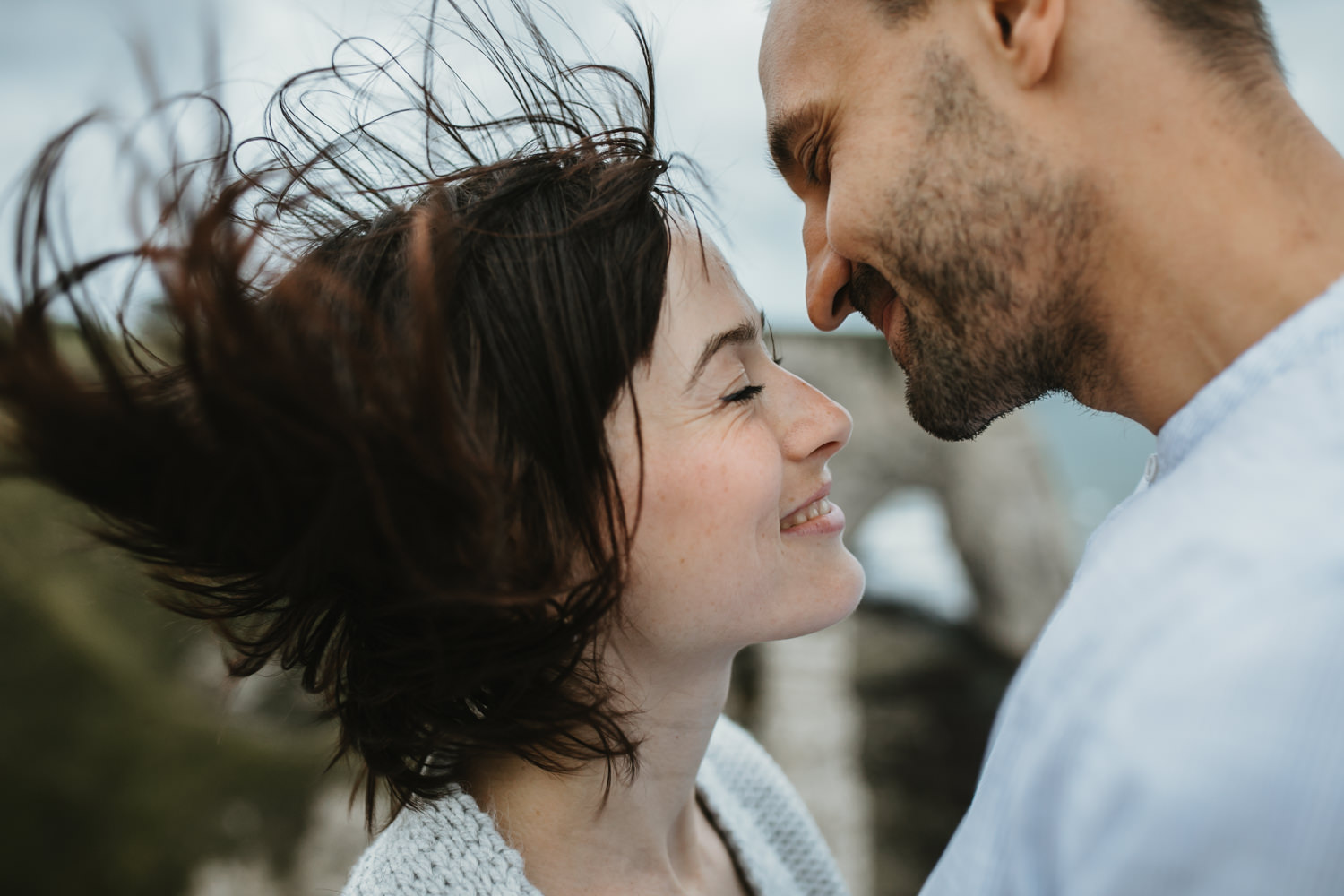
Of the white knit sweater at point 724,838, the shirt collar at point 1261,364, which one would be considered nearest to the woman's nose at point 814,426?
the shirt collar at point 1261,364

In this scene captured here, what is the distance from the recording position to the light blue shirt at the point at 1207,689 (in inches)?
39.3

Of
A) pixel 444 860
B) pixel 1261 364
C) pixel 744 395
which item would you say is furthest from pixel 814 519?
pixel 444 860

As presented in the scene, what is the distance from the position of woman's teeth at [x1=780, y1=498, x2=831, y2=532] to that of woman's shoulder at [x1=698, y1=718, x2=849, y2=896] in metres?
0.70

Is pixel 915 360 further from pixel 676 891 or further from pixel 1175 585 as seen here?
pixel 676 891

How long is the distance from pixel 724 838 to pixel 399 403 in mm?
1333

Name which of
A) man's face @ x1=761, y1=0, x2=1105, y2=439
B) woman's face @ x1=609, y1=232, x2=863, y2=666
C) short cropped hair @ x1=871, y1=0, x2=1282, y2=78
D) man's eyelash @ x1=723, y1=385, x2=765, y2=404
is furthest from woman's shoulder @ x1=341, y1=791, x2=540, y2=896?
short cropped hair @ x1=871, y1=0, x2=1282, y2=78

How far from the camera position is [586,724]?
1.63 metres

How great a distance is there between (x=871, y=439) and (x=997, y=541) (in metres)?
1.39

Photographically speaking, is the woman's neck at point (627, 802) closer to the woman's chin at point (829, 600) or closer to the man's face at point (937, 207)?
the woman's chin at point (829, 600)

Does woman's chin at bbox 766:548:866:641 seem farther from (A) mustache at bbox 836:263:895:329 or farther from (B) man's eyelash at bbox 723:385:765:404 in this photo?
(A) mustache at bbox 836:263:895:329

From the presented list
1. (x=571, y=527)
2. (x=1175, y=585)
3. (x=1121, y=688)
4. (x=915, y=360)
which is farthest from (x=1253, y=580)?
(x=571, y=527)

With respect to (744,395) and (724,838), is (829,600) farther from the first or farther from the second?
(724,838)

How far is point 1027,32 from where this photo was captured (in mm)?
1507

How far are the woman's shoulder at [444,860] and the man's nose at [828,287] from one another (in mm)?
1213
